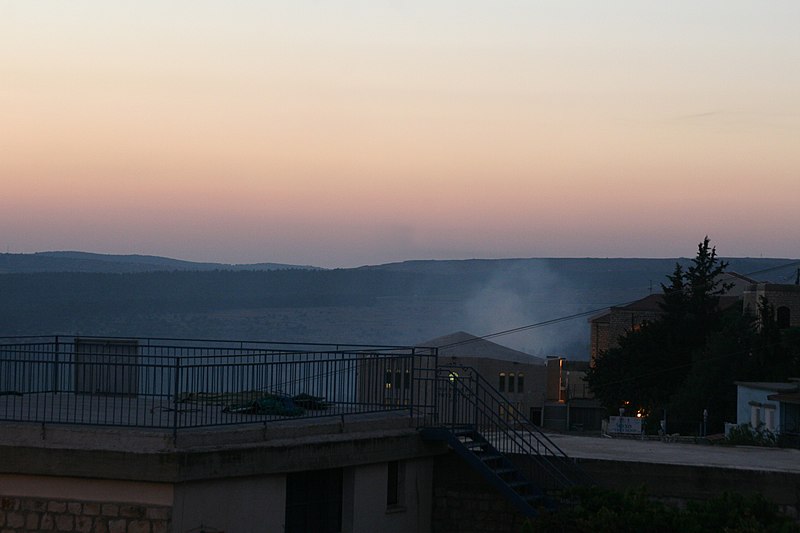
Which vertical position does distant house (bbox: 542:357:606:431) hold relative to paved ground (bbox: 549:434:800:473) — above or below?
below

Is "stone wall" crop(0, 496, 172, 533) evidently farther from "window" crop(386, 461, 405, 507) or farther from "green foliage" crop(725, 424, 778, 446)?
"green foliage" crop(725, 424, 778, 446)

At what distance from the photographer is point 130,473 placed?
679 inches

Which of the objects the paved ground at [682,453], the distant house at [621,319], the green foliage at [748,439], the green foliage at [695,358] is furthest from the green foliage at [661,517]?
the distant house at [621,319]

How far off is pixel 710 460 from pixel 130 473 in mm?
10334

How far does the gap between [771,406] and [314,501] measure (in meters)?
33.2

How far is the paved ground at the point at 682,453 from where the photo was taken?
21891 mm

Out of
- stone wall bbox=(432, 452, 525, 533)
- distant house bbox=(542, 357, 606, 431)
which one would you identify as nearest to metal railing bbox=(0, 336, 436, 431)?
stone wall bbox=(432, 452, 525, 533)

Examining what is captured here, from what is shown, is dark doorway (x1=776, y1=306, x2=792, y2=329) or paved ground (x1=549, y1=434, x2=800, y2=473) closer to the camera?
paved ground (x1=549, y1=434, x2=800, y2=473)

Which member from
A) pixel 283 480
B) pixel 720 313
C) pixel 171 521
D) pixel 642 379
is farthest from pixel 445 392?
pixel 720 313

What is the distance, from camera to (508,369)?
10188 cm

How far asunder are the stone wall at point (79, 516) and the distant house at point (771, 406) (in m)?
28.3

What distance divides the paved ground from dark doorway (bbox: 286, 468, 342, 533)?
411 centimetres

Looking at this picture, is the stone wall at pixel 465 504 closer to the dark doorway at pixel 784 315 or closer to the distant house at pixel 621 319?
the dark doorway at pixel 784 315

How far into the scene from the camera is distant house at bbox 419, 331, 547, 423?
98.2 meters
